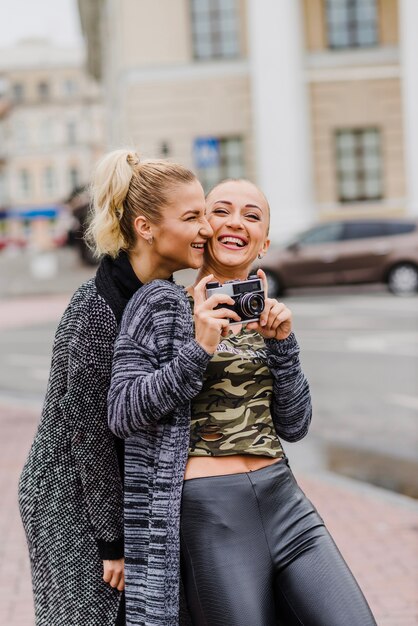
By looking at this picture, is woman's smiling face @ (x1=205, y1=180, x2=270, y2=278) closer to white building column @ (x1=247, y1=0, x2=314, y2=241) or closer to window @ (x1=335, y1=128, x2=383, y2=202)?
white building column @ (x1=247, y1=0, x2=314, y2=241)

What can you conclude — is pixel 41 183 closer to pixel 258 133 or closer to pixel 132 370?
pixel 258 133

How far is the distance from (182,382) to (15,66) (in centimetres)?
10235

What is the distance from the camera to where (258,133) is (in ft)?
93.6

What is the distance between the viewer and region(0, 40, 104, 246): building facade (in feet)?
315

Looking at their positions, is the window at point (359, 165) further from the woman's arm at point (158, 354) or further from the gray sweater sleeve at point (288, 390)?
the woman's arm at point (158, 354)

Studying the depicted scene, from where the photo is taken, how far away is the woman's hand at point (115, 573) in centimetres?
273

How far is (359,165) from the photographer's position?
97.0 feet

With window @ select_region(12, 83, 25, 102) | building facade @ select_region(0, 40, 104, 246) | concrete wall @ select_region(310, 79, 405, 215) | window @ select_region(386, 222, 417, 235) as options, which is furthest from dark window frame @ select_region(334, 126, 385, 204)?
window @ select_region(12, 83, 25, 102)

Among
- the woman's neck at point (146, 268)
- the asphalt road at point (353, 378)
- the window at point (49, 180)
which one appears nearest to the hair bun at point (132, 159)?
the woman's neck at point (146, 268)

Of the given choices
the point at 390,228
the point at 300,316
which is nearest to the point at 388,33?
the point at 390,228

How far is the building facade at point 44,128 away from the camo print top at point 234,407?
93.2m

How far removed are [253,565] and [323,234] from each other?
1967 cm

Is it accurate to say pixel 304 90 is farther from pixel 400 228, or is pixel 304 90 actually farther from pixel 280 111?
pixel 400 228

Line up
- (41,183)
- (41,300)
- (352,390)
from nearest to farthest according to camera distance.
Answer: (352,390) < (41,300) < (41,183)
